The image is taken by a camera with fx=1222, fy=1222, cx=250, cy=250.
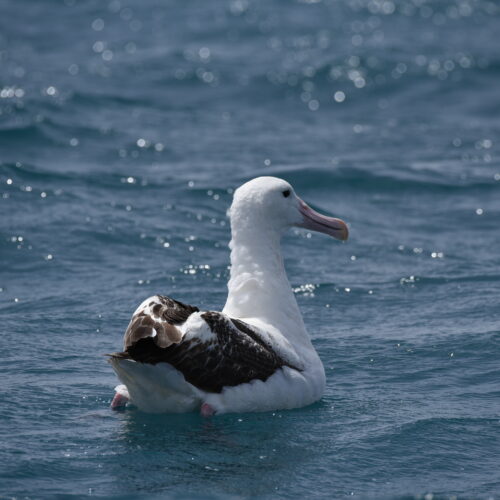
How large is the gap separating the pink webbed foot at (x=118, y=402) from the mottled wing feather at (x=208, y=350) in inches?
30.9

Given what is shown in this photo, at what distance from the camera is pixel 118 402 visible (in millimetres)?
9734

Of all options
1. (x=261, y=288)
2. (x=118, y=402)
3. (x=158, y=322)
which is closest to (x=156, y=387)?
(x=158, y=322)

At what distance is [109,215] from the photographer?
16.5 m

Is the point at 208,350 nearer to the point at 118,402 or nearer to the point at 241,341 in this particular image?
the point at 241,341

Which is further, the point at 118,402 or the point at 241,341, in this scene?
the point at 118,402

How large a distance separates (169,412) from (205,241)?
644 centimetres

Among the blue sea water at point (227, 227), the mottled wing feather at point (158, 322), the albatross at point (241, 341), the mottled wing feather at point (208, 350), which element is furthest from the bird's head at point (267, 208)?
the blue sea water at point (227, 227)

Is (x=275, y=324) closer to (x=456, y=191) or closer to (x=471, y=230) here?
(x=471, y=230)

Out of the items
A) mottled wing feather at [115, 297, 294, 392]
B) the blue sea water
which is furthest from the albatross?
the blue sea water

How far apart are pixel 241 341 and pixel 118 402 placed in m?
1.15

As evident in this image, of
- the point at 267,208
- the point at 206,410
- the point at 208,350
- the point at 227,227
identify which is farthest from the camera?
the point at 227,227

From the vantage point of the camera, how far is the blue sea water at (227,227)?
8.92 meters

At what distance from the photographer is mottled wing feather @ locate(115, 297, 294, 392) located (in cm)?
891

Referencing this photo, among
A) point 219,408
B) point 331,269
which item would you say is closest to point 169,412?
point 219,408
